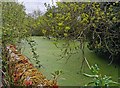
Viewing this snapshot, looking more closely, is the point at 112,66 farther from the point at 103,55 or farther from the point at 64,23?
the point at 64,23

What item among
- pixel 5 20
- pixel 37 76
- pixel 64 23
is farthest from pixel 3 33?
pixel 37 76

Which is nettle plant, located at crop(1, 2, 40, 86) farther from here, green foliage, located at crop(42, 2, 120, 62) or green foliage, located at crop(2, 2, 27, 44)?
green foliage, located at crop(42, 2, 120, 62)

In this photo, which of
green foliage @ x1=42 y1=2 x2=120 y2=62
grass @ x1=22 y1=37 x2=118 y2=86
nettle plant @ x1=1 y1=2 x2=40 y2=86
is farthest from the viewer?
nettle plant @ x1=1 y1=2 x2=40 y2=86

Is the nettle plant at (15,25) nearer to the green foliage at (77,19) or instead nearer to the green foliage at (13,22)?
the green foliage at (13,22)

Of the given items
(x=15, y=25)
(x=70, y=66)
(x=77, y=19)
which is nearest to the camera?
(x=77, y=19)

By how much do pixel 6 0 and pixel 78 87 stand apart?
2674mm

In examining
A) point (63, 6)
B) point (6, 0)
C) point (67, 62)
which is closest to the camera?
point (63, 6)

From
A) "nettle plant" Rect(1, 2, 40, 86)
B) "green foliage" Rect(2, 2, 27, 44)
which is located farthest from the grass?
"green foliage" Rect(2, 2, 27, 44)

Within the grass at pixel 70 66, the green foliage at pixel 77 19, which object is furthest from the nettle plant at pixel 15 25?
the green foliage at pixel 77 19

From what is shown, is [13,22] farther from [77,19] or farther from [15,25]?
[77,19]

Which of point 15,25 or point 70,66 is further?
point 15,25

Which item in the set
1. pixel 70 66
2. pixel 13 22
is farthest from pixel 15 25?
pixel 70 66

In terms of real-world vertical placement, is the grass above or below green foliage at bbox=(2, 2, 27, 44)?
below

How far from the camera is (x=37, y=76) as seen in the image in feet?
10.3
